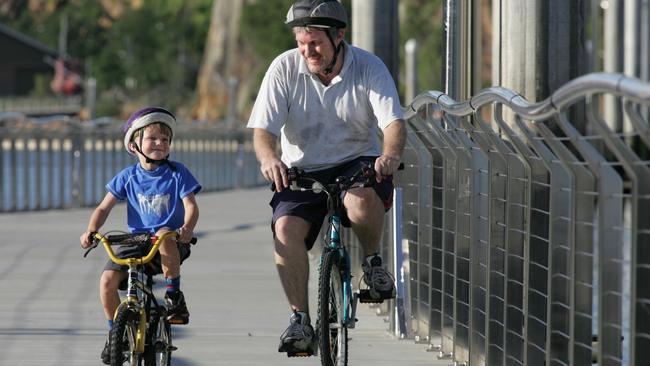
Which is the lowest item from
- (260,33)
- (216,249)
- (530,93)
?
(216,249)

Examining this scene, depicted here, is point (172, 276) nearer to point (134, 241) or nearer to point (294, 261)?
point (134, 241)

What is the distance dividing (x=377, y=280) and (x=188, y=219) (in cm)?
102

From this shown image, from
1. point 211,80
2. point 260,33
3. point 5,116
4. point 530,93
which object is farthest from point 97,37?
point 530,93

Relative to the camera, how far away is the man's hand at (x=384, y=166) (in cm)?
723

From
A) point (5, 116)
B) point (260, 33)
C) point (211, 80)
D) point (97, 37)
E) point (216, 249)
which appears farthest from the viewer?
point (97, 37)

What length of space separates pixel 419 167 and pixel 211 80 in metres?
118

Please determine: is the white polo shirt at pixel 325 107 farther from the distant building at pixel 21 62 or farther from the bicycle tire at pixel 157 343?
the distant building at pixel 21 62

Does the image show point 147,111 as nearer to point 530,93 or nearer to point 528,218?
point 528,218

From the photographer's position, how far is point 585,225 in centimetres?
623

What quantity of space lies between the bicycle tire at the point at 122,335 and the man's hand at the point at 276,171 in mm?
826

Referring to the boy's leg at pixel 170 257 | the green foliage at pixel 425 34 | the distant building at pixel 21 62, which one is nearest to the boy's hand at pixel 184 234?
the boy's leg at pixel 170 257

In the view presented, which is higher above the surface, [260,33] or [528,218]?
[260,33]

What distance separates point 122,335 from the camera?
679 centimetres

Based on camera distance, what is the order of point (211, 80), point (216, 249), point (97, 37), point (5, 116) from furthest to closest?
point (97, 37)
point (211, 80)
point (5, 116)
point (216, 249)
